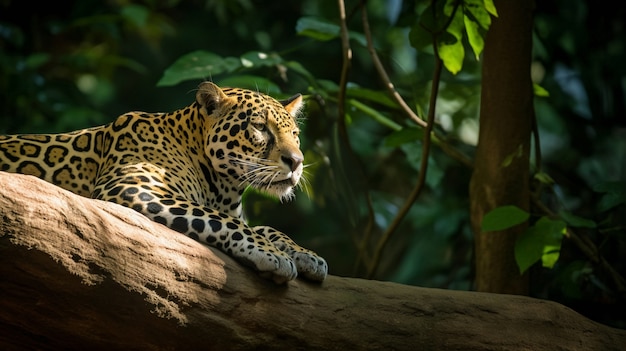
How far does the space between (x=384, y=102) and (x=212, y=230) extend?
295 cm

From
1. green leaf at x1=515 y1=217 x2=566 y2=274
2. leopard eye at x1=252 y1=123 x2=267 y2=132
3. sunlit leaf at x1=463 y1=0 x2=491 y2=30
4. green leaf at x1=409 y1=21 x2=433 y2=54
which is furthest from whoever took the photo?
green leaf at x1=409 y1=21 x2=433 y2=54

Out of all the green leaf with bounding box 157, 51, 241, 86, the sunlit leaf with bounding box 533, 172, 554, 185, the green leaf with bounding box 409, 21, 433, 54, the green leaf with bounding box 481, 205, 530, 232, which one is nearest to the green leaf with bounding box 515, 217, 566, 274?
the green leaf with bounding box 481, 205, 530, 232

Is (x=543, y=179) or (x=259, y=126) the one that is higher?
(x=543, y=179)

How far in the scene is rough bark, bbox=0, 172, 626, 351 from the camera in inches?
140

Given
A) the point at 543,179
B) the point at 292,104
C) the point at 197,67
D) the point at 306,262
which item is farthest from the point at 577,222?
the point at 197,67

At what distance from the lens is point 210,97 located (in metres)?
5.24

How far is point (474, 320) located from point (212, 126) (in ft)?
6.09

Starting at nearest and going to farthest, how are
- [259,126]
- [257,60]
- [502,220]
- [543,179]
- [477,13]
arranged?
1. [259,126]
2. [502,220]
3. [477,13]
4. [543,179]
5. [257,60]

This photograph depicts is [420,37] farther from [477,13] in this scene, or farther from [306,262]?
[306,262]

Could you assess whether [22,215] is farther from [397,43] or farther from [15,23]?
[397,43]

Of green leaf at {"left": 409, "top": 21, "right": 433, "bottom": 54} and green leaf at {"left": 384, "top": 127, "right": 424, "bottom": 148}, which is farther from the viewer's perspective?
green leaf at {"left": 384, "top": 127, "right": 424, "bottom": 148}

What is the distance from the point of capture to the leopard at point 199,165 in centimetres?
427

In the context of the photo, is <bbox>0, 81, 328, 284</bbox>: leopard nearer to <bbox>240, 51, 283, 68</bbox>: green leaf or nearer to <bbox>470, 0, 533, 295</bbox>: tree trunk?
<bbox>240, 51, 283, 68</bbox>: green leaf

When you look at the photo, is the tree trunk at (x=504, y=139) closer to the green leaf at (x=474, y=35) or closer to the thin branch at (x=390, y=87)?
the green leaf at (x=474, y=35)
